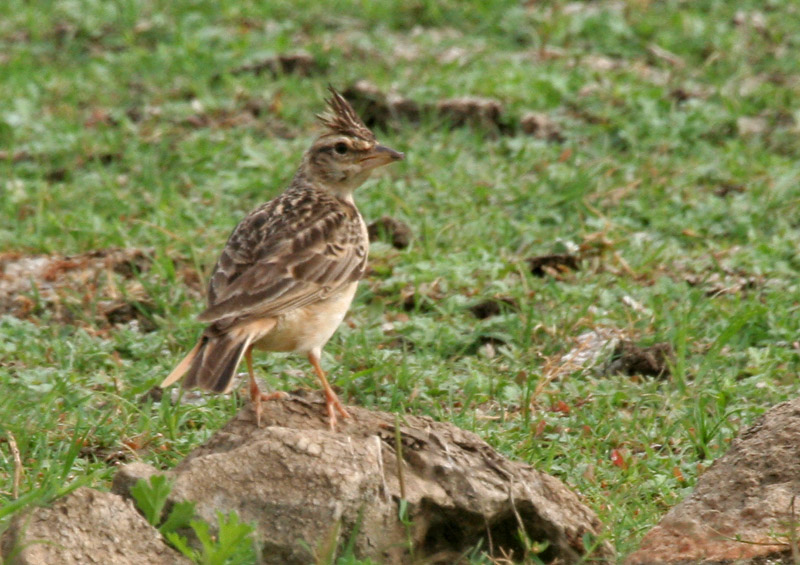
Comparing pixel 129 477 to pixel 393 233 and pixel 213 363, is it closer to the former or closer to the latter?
pixel 213 363

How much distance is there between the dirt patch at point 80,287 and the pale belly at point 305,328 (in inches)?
67.8

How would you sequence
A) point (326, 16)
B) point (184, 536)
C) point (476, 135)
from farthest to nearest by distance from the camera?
point (326, 16), point (476, 135), point (184, 536)

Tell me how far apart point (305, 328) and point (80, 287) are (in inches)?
91.8

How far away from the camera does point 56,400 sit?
5.82m

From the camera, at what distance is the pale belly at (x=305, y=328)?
5301 mm

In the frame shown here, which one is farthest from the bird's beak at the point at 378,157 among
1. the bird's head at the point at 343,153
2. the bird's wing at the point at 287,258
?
the bird's wing at the point at 287,258

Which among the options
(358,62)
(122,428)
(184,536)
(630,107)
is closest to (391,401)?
(122,428)

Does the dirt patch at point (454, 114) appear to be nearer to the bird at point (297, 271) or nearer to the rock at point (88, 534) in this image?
the bird at point (297, 271)

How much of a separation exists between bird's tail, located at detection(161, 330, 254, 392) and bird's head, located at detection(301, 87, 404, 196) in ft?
5.14

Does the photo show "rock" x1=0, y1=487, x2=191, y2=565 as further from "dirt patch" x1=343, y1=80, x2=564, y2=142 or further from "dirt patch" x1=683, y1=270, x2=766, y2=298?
"dirt patch" x1=343, y1=80, x2=564, y2=142

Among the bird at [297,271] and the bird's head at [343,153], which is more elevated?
the bird's head at [343,153]

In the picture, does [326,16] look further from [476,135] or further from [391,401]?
[391,401]

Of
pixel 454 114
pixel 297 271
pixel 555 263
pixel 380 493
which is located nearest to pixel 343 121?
pixel 297 271

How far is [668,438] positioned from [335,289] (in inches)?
61.8
